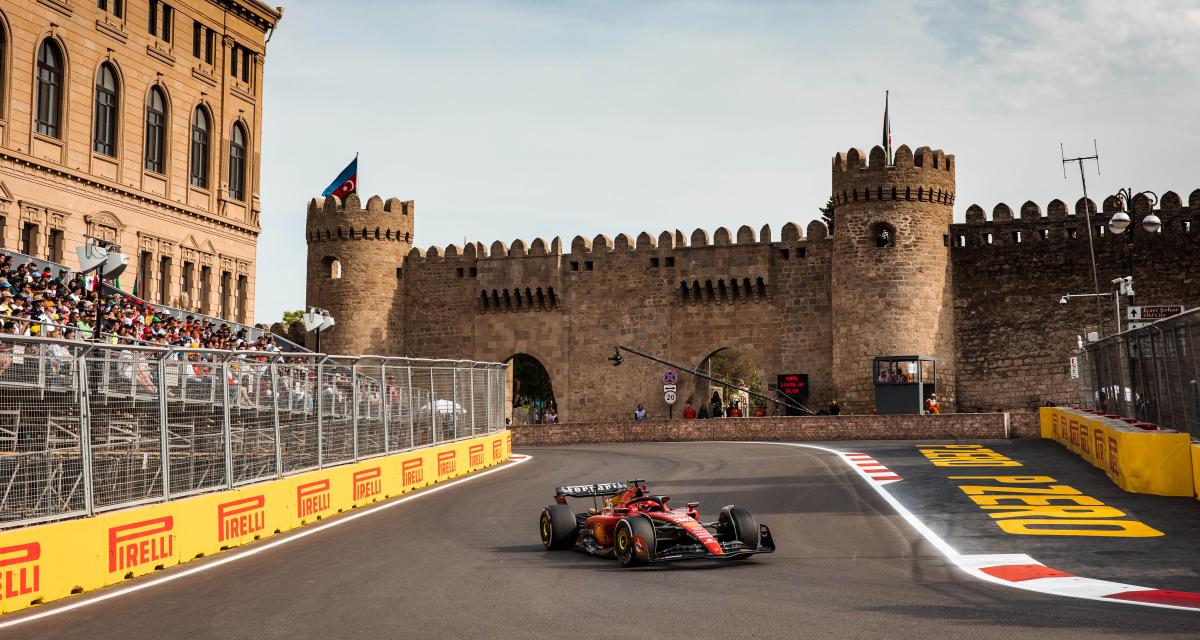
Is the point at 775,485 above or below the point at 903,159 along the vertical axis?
below

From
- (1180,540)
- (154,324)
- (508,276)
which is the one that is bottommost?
(1180,540)

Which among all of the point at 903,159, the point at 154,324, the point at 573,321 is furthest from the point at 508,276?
the point at 154,324

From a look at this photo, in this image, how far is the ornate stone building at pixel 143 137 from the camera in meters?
32.4

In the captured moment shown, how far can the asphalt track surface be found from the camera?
7867mm

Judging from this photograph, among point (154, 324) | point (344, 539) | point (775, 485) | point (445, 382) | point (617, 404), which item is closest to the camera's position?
point (344, 539)

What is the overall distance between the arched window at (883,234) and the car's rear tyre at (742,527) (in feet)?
103

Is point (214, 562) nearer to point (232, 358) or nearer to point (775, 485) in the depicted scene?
point (232, 358)

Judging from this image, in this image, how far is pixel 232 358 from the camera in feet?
47.1

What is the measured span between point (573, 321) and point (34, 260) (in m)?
22.6

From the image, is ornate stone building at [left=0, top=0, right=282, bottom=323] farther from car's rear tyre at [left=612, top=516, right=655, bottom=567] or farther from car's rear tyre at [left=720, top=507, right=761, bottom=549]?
car's rear tyre at [left=720, top=507, right=761, bottom=549]

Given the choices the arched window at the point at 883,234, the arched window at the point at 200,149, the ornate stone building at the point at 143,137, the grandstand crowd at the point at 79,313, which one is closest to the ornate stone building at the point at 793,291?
the arched window at the point at 883,234

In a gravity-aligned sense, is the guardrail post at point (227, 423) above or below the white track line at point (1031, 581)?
above

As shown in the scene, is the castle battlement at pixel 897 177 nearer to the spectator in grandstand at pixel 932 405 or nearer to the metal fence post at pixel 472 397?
the spectator in grandstand at pixel 932 405

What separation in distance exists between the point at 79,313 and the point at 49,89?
35.8 ft
